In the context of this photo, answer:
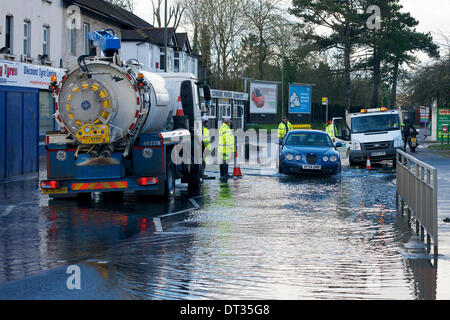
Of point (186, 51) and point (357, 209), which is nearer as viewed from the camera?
point (357, 209)

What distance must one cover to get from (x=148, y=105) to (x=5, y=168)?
27.5 feet

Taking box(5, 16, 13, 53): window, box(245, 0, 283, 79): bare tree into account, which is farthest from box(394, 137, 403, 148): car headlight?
box(245, 0, 283, 79): bare tree

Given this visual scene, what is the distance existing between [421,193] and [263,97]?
60.4 meters

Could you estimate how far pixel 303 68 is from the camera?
278 ft

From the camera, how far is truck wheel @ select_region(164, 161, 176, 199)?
1639 centimetres

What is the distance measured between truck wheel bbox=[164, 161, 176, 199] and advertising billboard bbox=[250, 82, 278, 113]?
51778 mm

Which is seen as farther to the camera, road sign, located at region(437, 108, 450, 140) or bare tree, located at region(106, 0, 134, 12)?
bare tree, located at region(106, 0, 134, 12)

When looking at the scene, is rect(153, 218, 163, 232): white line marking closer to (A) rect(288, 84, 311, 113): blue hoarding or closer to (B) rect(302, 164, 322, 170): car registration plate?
(B) rect(302, 164, 322, 170): car registration plate

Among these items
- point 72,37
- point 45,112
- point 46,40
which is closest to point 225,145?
point 45,112

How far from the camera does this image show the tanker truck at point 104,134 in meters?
15.4

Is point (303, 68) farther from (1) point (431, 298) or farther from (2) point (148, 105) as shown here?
(1) point (431, 298)

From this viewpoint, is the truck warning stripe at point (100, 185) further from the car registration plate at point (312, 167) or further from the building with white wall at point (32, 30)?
the building with white wall at point (32, 30)

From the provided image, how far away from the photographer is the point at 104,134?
15.3 metres

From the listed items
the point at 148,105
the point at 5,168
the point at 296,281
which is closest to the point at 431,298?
the point at 296,281
